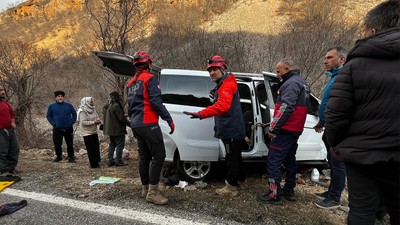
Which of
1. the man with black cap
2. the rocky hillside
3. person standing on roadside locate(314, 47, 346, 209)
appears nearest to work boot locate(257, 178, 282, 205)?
person standing on roadside locate(314, 47, 346, 209)

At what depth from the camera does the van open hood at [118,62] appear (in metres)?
4.15

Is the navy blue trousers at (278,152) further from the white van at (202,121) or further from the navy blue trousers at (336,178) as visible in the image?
the white van at (202,121)

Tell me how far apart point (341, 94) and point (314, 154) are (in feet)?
10.2

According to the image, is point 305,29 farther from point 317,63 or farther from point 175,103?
point 175,103

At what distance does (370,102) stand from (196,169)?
124 inches

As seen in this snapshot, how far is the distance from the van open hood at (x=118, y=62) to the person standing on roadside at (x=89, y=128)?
157 cm

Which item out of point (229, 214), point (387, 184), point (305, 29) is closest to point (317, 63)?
point (305, 29)

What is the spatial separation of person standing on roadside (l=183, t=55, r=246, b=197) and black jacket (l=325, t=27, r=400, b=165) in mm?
1699

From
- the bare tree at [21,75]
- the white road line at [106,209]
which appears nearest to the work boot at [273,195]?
the white road line at [106,209]

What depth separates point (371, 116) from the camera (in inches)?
72.6

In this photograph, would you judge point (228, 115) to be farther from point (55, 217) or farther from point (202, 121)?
point (55, 217)

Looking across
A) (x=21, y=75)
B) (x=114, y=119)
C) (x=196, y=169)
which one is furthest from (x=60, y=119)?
(x=21, y=75)

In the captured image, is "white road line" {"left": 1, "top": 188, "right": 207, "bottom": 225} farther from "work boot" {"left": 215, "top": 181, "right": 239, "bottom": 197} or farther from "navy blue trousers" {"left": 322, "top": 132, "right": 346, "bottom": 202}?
"navy blue trousers" {"left": 322, "top": 132, "right": 346, "bottom": 202}

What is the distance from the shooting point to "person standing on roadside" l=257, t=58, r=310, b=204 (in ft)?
11.2
